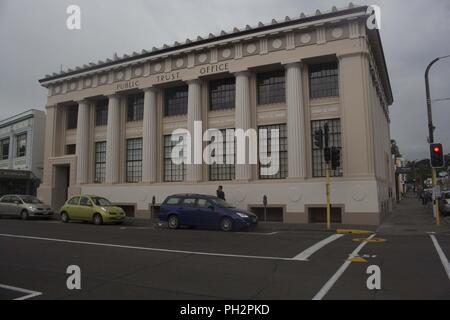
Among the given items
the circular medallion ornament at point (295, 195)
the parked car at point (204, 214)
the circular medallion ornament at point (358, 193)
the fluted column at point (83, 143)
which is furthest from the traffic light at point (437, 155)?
the fluted column at point (83, 143)

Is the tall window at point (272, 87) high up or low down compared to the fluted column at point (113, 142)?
up

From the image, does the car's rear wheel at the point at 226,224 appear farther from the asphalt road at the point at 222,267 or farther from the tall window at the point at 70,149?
the tall window at the point at 70,149

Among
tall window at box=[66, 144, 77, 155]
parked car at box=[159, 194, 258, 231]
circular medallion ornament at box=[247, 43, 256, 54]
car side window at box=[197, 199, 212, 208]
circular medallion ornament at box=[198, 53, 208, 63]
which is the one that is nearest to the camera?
parked car at box=[159, 194, 258, 231]

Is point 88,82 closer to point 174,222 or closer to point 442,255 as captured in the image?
point 174,222

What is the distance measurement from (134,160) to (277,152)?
9.99m

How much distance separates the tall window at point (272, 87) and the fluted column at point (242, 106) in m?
0.88

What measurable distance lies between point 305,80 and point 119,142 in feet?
42.0

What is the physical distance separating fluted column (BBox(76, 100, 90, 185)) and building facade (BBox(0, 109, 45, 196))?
Result: 10.9 m

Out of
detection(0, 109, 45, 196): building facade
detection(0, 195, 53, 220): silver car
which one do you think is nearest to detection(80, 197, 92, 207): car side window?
detection(0, 195, 53, 220): silver car

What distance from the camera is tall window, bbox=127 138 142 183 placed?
82.3 feet

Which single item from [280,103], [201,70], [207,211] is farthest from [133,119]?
[207,211]

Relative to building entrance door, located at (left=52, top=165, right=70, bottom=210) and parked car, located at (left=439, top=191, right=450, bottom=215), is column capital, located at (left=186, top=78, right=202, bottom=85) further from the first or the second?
parked car, located at (left=439, top=191, right=450, bottom=215)

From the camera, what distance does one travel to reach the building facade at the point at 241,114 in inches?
734

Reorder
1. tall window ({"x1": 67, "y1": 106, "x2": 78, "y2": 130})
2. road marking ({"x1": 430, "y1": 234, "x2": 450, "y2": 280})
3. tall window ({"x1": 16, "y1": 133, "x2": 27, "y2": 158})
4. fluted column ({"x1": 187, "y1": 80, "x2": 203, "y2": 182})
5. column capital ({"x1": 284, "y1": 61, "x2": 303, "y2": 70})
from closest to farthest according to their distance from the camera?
road marking ({"x1": 430, "y1": 234, "x2": 450, "y2": 280}), column capital ({"x1": 284, "y1": 61, "x2": 303, "y2": 70}), fluted column ({"x1": 187, "y1": 80, "x2": 203, "y2": 182}), tall window ({"x1": 67, "y1": 106, "x2": 78, "y2": 130}), tall window ({"x1": 16, "y1": 133, "x2": 27, "y2": 158})
